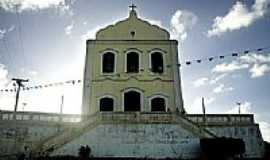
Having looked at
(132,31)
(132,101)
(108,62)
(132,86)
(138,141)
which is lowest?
(138,141)

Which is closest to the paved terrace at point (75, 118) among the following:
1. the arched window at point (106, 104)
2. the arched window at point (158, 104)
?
the arched window at point (106, 104)

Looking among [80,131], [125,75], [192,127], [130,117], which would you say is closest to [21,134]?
[80,131]

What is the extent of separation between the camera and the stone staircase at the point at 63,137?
16344 millimetres

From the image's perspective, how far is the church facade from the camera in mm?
17266

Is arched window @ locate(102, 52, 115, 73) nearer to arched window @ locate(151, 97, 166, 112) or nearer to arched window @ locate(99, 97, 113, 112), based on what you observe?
arched window @ locate(99, 97, 113, 112)

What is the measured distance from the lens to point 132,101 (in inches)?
916

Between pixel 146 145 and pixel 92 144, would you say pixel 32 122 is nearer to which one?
pixel 92 144

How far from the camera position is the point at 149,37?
25.8 meters

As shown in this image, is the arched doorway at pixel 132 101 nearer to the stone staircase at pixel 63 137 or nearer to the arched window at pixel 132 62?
the arched window at pixel 132 62

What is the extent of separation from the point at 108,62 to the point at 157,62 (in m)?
3.78

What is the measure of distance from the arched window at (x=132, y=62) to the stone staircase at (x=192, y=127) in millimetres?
7218

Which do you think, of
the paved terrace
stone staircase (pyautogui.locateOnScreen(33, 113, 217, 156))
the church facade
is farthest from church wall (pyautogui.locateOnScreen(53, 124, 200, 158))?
the paved terrace

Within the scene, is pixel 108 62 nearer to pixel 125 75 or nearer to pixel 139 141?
pixel 125 75

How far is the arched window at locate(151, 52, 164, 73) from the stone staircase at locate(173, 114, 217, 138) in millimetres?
7011
